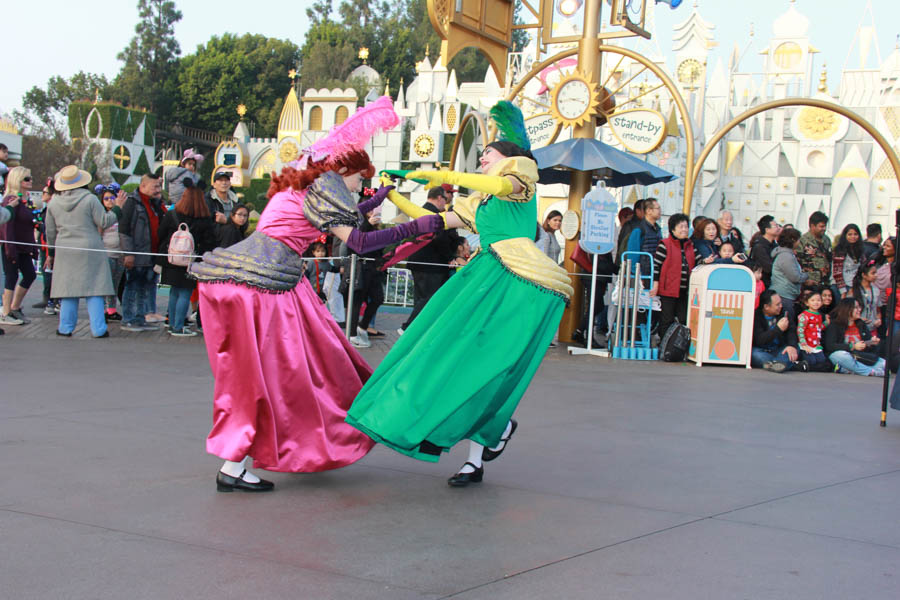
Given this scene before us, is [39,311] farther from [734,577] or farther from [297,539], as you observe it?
[734,577]

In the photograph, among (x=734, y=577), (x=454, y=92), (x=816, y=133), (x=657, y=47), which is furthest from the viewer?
(x=454, y=92)

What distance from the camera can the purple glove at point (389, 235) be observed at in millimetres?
4109

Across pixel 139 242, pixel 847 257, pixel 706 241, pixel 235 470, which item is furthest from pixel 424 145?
pixel 235 470

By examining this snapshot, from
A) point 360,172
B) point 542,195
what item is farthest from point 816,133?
point 360,172

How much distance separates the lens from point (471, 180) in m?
4.12

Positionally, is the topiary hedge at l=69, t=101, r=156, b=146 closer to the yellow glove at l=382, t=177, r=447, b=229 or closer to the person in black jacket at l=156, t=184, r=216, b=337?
the person in black jacket at l=156, t=184, r=216, b=337

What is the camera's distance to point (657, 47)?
44094 millimetres

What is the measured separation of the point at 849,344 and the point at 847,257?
1.42m

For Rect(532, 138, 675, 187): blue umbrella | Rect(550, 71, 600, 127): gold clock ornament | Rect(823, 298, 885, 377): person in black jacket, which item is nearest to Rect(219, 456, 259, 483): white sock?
Rect(532, 138, 675, 187): blue umbrella

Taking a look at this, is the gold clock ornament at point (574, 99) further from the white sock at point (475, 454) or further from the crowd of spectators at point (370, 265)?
the white sock at point (475, 454)

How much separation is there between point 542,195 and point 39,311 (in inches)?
1244

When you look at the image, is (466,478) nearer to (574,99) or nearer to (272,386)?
(272,386)

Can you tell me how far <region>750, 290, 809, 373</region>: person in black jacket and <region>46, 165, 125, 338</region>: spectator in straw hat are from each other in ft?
24.3

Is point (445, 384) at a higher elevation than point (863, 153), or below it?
below
